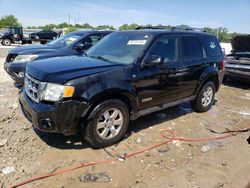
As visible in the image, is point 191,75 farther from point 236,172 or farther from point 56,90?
point 56,90

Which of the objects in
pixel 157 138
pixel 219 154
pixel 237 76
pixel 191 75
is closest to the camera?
pixel 219 154

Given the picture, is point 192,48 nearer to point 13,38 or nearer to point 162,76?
point 162,76

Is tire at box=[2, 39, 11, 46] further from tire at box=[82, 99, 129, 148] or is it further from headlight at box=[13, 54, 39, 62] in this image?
tire at box=[82, 99, 129, 148]

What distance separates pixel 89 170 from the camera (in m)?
3.46

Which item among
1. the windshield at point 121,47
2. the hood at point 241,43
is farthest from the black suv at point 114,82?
the hood at point 241,43

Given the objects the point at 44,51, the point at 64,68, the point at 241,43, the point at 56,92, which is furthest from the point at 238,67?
the point at 56,92

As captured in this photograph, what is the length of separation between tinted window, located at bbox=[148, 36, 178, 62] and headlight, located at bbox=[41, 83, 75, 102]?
5.33ft

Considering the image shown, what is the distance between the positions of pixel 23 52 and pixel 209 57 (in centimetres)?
473

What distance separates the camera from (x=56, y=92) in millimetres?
3449

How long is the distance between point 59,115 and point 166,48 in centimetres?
239

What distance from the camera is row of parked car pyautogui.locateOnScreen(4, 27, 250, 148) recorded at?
3508 mm

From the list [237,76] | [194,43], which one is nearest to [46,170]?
[194,43]

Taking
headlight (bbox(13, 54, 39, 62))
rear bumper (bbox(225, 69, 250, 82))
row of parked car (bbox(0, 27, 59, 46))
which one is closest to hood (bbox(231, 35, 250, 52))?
rear bumper (bbox(225, 69, 250, 82))

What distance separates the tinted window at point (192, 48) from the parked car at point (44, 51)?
2.27 m
